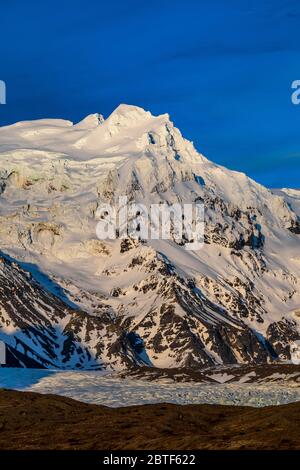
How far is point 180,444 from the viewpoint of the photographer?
18662cm
